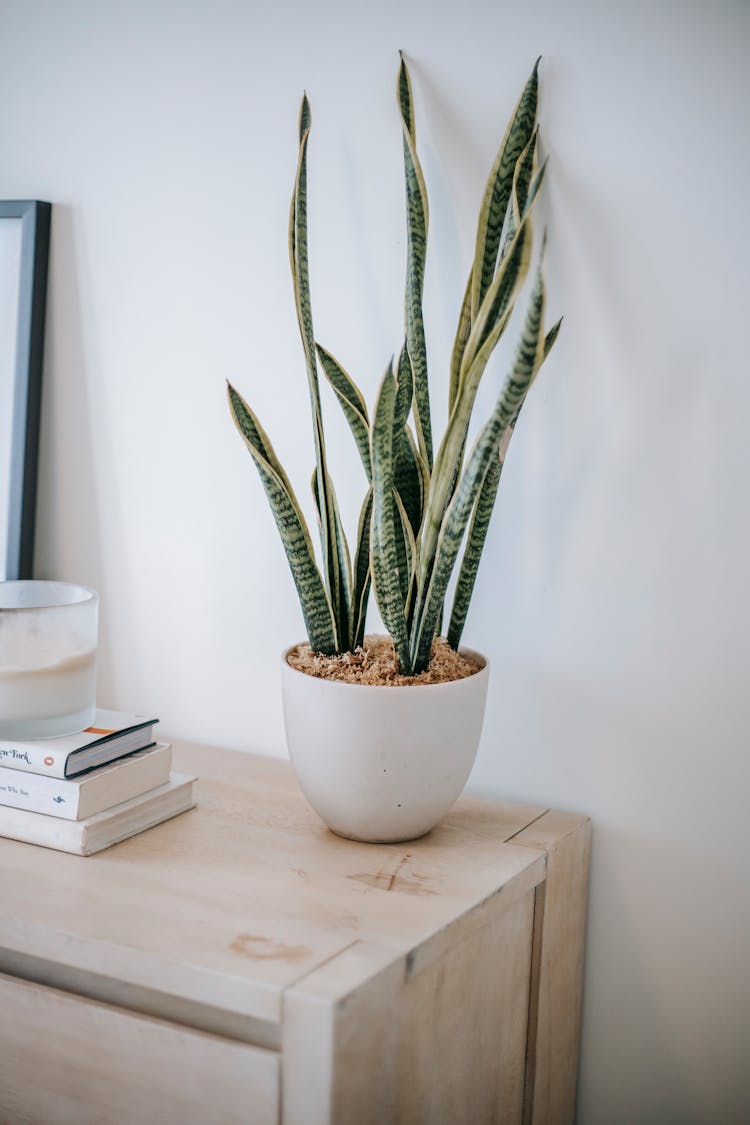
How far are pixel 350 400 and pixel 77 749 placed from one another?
1.37ft

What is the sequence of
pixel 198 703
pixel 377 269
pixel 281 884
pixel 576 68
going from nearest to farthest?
pixel 281 884
pixel 576 68
pixel 377 269
pixel 198 703

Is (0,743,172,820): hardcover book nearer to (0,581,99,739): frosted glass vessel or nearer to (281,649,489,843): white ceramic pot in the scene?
(0,581,99,739): frosted glass vessel

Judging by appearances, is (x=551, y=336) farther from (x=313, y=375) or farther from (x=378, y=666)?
(x=378, y=666)

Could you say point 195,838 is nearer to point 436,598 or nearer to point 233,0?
point 436,598

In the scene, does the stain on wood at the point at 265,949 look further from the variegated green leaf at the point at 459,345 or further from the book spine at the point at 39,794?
the variegated green leaf at the point at 459,345

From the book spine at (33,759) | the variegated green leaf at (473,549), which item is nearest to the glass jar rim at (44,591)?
the book spine at (33,759)

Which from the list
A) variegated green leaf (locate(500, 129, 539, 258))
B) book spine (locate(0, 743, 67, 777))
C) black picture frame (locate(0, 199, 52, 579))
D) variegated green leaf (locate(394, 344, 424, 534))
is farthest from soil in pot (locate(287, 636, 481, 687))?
black picture frame (locate(0, 199, 52, 579))

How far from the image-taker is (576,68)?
0.95 meters

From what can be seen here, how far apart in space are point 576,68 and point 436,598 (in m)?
0.53

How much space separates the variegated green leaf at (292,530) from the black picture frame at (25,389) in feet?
1.60

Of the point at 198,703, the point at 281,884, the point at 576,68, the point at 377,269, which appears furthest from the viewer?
the point at 198,703

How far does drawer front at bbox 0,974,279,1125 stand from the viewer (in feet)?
2.32

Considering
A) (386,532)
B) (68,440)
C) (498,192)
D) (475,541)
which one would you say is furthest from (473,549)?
(68,440)

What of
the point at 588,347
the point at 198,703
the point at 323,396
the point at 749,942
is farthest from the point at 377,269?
the point at 749,942
